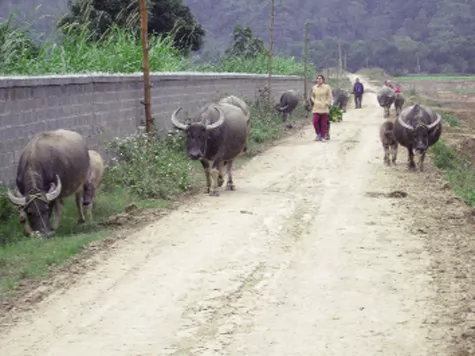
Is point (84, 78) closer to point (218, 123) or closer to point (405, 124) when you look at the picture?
point (218, 123)

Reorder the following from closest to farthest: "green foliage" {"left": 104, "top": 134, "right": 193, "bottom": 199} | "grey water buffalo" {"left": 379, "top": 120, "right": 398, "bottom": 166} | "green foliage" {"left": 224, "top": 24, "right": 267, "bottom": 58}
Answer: "green foliage" {"left": 104, "top": 134, "right": 193, "bottom": 199}, "grey water buffalo" {"left": 379, "top": 120, "right": 398, "bottom": 166}, "green foliage" {"left": 224, "top": 24, "right": 267, "bottom": 58}

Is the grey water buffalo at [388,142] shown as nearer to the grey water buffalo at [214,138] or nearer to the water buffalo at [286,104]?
the grey water buffalo at [214,138]

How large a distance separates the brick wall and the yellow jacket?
8.88 feet

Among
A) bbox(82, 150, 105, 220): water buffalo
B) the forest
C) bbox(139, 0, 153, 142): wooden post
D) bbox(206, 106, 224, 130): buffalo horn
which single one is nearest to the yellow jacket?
bbox(139, 0, 153, 142): wooden post

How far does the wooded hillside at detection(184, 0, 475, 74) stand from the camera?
108756mm

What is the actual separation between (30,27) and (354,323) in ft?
28.8

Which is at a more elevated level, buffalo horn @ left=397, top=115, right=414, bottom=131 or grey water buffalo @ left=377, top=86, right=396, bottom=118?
buffalo horn @ left=397, top=115, right=414, bottom=131

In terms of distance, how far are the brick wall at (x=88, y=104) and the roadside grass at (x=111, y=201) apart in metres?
0.51

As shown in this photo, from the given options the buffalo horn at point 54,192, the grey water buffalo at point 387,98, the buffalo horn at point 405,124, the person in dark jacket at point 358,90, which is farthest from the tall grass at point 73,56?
the person in dark jacket at point 358,90

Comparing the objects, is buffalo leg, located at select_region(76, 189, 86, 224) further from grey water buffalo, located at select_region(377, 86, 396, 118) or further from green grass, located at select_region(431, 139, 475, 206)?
grey water buffalo, located at select_region(377, 86, 396, 118)

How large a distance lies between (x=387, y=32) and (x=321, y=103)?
10425 cm

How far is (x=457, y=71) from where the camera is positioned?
113 meters

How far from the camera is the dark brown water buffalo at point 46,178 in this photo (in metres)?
9.77

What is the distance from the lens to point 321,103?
21.9m
